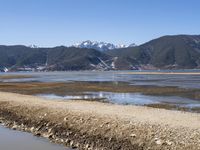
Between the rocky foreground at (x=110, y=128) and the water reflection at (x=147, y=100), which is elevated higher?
the rocky foreground at (x=110, y=128)

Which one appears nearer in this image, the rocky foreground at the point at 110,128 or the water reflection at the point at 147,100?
the rocky foreground at the point at 110,128

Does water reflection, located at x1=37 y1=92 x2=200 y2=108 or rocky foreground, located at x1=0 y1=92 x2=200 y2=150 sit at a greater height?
rocky foreground, located at x1=0 y1=92 x2=200 y2=150

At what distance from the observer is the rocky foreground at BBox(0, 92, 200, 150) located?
19.1m

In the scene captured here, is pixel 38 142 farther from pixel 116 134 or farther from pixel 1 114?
pixel 1 114

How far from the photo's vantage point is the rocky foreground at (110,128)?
1912cm

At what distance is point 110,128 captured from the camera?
875 inches

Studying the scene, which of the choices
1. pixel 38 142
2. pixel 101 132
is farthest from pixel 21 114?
pixel 101 132

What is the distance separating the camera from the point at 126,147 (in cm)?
1956

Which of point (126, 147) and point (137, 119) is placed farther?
point (137, 119)

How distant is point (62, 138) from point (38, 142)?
4.49 feet

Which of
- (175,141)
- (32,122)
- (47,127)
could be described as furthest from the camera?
(32,122)

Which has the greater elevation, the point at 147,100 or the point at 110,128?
the point at 110,128

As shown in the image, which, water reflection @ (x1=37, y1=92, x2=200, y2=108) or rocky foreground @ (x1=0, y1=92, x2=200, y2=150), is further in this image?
water reflection @ (x1=37, y1=92, x2=200, y2=108)

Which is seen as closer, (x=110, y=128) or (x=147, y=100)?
(x=110, y=128)
